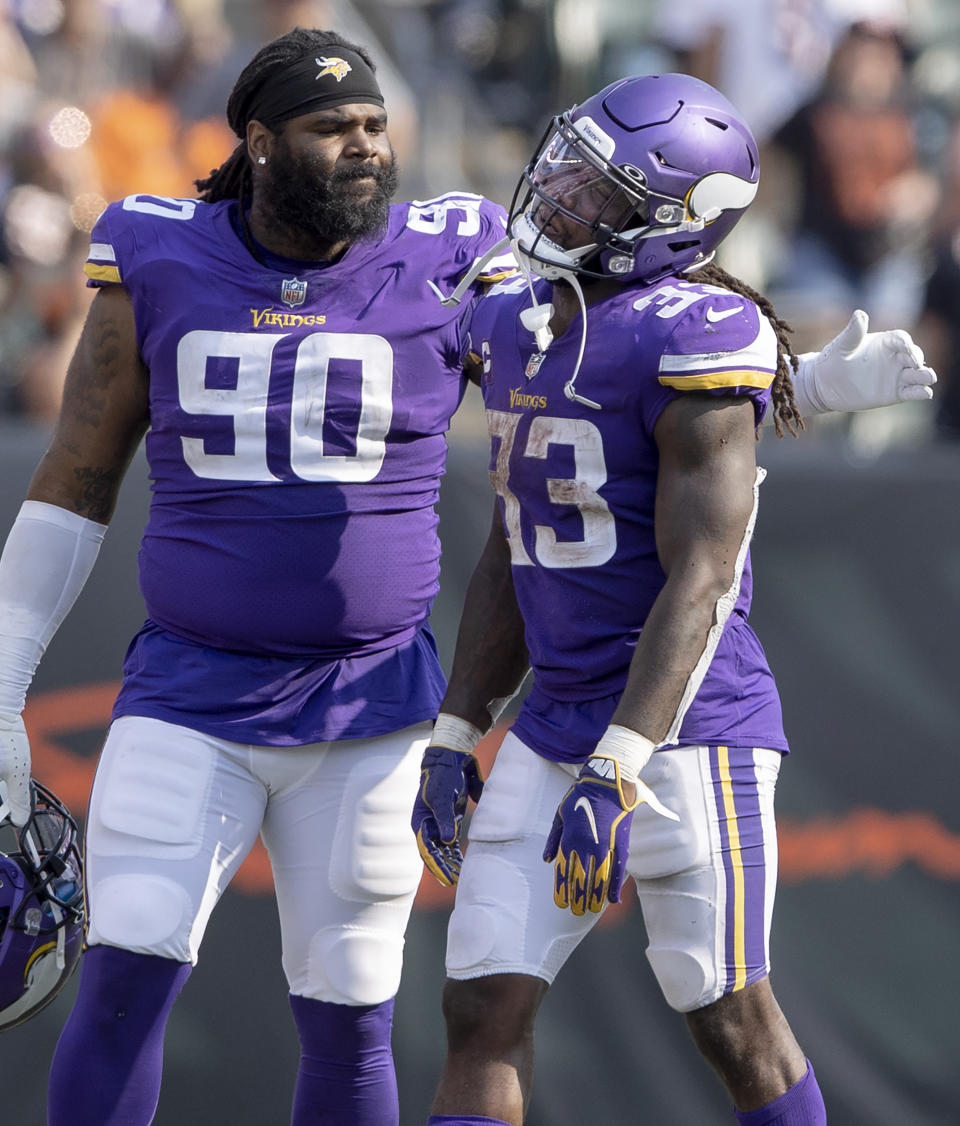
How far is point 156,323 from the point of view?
2631mm

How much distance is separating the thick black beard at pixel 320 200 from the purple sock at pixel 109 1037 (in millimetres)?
1228

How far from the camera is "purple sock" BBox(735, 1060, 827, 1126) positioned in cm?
231

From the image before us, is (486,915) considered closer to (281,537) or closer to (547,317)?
(281,537)

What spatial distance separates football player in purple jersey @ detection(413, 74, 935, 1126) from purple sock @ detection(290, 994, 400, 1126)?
0.40 meters

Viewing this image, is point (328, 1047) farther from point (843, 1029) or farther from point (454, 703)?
point (843, 1029)

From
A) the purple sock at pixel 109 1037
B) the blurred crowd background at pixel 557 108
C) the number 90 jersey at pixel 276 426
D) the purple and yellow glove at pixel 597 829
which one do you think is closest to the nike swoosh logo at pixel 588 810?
the purple and yellow glove at pixel 597 829

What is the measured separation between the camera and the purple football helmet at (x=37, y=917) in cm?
259

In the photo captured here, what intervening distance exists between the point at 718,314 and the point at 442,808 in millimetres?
862

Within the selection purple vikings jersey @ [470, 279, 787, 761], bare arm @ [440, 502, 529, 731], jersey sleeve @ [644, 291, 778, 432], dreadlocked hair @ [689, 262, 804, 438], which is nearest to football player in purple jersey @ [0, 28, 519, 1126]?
bare arm @ [440, 502, 529, 731]

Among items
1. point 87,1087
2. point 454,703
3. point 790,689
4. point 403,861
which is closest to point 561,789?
point 454,703

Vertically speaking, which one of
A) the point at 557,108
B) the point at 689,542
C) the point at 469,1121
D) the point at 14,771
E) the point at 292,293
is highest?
the point at 292,293

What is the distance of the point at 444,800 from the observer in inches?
96.5

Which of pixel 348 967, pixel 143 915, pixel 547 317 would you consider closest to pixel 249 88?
pixel 547 317

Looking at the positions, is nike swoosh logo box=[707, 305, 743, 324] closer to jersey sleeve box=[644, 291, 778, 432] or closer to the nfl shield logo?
jersey sleeve box=[644, 291, 778, 432]
